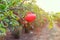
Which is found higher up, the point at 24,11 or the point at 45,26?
the point at 24,11

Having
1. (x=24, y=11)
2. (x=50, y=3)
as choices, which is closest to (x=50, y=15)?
(x=24, y=11)

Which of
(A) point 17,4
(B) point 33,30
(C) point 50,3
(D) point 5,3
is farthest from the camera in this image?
(C) point 50,3

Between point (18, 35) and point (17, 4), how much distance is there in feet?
1.38

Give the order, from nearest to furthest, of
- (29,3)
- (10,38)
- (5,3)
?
1. (5,3)
2. (29,3)
3. (10,38)

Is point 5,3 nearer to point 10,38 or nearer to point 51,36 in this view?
point 10,38

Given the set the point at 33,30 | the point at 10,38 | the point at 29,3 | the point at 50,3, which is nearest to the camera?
the point at 29,3

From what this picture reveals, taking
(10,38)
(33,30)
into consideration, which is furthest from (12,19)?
(33,30)

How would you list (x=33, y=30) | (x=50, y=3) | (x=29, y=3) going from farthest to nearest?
1. (x=50, y=3)
2. (x=33, y=30)
3. (x=29, y=3)

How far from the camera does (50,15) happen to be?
1.08 metres

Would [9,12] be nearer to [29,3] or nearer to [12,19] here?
[12,19]

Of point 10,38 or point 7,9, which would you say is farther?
point 10,38

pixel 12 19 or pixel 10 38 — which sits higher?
pixel 12 19

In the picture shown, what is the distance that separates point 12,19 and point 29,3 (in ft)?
0.70

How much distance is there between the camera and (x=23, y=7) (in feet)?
3.88
